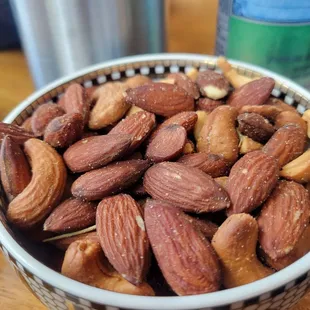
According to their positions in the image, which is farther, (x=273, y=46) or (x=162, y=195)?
(x=273, y=46)

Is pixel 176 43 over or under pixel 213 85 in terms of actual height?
under

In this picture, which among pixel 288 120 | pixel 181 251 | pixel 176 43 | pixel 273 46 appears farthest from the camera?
pixel 176 43

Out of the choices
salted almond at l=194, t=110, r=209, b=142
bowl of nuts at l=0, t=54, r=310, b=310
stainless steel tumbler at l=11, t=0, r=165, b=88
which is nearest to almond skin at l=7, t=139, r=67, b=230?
bowl of nuts at l=0, t=54, r=310, b=310

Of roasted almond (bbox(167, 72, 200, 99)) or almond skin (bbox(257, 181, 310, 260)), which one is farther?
roasted almond (bbox(167, 72, 200, 99))

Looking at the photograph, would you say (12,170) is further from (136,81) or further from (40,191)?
(136,81)

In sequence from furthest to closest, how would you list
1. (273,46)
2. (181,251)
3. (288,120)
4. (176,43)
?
(176,43)
(273,46)
(288,120)
(181,251)

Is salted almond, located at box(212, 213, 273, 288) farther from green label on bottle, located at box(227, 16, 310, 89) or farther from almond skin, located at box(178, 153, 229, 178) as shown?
green label on bottle, located at box(227, 16, 310, 89)

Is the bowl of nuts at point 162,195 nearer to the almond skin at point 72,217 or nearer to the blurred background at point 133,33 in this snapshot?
the almond skin at point 72,217

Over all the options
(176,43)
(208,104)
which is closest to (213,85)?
(208,104)
